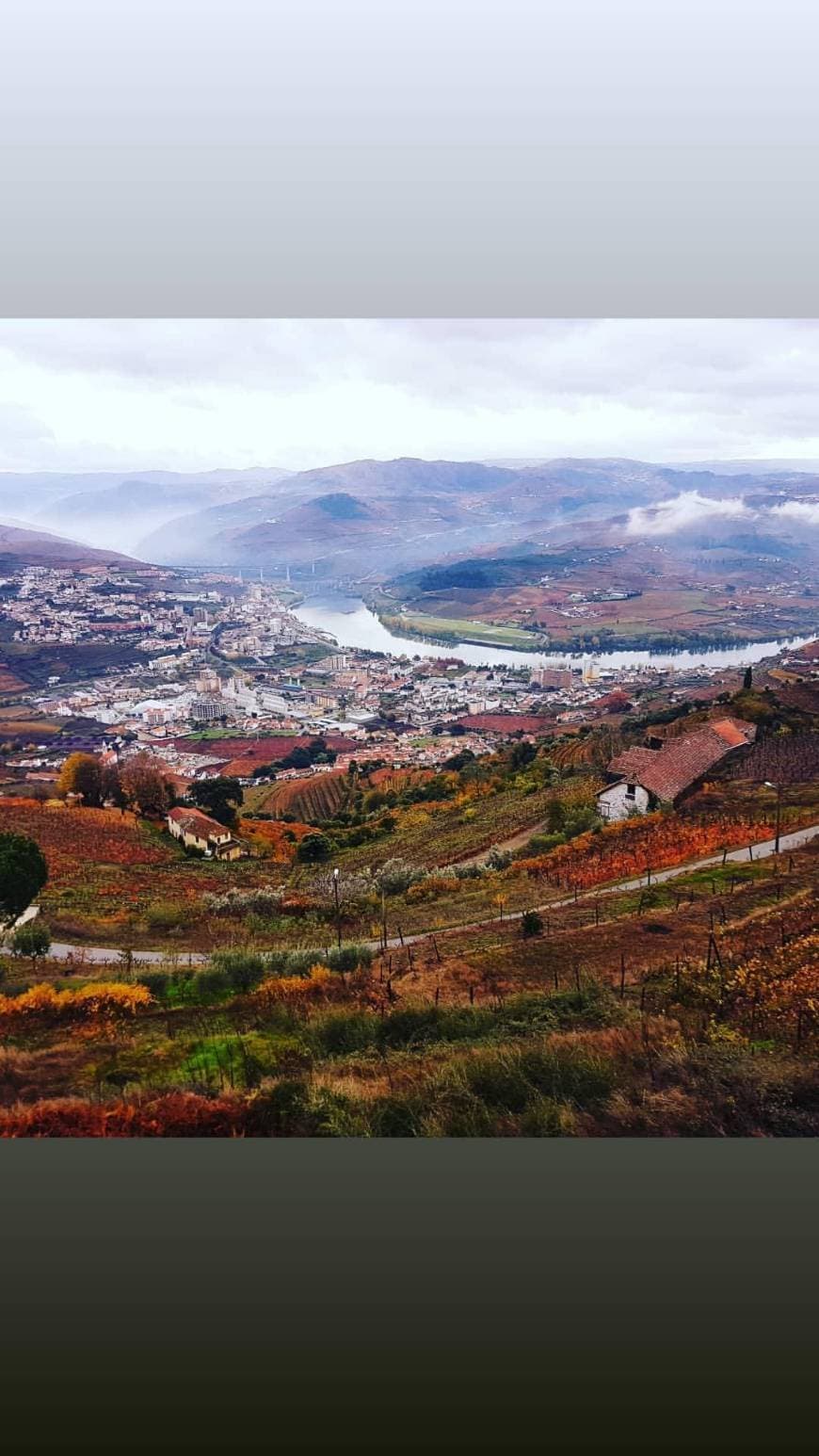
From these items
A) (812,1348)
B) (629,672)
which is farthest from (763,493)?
(812,1348)

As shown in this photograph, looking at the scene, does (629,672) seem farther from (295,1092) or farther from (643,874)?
(295,1092)

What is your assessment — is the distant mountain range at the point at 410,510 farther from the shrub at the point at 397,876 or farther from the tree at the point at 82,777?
the shrub at the point at 397,876

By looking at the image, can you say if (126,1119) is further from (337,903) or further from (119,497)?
(119,497)

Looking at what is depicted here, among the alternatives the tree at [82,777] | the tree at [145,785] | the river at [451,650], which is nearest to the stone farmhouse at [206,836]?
the tree at [145,785]

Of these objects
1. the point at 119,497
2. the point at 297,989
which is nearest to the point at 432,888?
the point at 297,989

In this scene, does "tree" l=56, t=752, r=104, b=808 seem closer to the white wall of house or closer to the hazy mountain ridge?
the hazy mountain ridge

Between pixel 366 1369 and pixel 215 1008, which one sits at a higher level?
pixel 215 1008
